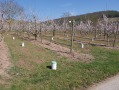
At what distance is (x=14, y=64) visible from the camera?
532 inches

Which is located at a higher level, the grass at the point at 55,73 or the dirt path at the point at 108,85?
the grass at the point at 55,73

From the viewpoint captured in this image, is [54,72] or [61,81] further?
[54,72]

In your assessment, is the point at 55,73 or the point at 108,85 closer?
the point at 108,85

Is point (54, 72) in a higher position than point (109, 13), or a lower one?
lower

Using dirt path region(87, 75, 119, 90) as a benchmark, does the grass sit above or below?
above

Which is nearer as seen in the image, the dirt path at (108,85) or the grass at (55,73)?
the dirt path at (108,85)

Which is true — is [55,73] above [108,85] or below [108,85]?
above

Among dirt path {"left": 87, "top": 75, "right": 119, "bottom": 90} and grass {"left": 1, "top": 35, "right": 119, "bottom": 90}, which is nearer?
dirt path {"left": 87, "top": 75, "right": 119, "bottom": 90}

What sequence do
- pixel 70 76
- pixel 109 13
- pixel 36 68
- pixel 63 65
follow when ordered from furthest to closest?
pixel 109 13, pixel 63 65, pixel 36 68, pixel 70 76

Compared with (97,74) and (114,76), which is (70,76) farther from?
(114,76)

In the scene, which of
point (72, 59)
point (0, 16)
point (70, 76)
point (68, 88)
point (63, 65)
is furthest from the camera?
point (0, 16)

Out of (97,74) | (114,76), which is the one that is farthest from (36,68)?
(114,76)

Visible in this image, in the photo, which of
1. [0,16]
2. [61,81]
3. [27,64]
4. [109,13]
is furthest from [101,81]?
[109,13]

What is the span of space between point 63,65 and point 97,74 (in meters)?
2.47
